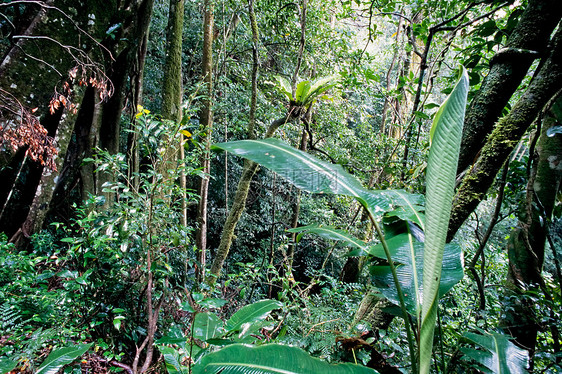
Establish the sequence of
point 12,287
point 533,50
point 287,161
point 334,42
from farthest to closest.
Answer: point 334,42 < point 12,287 < point 533,50 < point 287,161

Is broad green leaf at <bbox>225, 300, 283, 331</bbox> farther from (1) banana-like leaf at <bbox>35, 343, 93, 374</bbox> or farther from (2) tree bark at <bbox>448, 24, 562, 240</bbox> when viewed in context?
(2) tree bark at <bbox>448, 24, 562, 240</bbox>

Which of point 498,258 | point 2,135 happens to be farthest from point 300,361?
point 498,258

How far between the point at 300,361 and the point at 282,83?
2705 millimetres

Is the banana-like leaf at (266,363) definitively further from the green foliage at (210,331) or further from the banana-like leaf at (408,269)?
the banana-like leaf at (408,269)

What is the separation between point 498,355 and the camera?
936 millimetres

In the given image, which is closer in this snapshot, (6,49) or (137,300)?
(137,300)

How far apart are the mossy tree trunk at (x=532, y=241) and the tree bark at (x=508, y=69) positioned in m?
0.54

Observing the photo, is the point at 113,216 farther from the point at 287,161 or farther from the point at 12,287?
the point at 287,161

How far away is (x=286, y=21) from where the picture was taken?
422 centimetres

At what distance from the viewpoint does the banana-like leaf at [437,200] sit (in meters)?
0.55

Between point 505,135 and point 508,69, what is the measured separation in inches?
11.8

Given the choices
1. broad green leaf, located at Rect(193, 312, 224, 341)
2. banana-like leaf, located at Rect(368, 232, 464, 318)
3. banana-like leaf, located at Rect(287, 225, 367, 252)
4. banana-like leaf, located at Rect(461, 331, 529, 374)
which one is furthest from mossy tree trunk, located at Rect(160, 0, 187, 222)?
banana-like leaf, located at Rect(461, 331, 529, 374)

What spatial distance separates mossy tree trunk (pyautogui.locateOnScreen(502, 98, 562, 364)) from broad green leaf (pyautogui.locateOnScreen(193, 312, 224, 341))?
5.43ft

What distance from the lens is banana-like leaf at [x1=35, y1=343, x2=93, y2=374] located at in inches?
36.8
